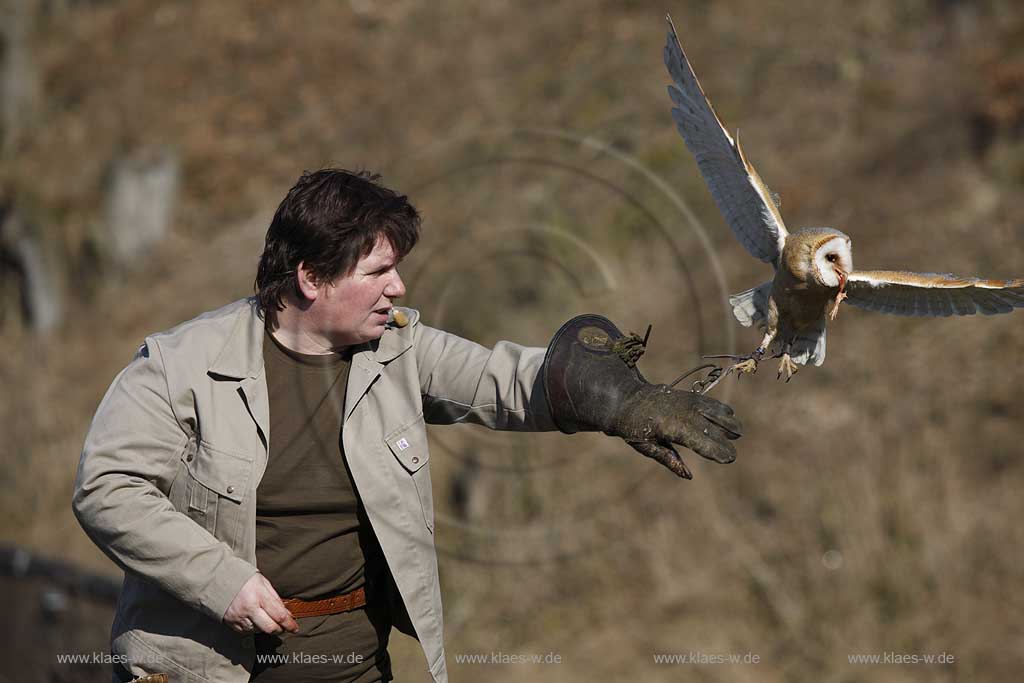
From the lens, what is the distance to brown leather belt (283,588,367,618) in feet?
7.56

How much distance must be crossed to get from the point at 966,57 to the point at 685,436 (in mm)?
6774

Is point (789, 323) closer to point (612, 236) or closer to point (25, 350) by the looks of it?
point (612, 236)

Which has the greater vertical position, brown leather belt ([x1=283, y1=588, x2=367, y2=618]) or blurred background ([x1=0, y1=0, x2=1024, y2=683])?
blurred background ([x1=0, y1=0, x2=1024, y2=683])

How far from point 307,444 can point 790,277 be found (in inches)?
44.2

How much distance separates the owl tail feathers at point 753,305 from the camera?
2422 mm

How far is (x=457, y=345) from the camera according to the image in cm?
250

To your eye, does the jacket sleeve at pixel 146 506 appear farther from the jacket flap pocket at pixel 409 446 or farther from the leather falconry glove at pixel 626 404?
the leather falconry glove at pixel 626 404

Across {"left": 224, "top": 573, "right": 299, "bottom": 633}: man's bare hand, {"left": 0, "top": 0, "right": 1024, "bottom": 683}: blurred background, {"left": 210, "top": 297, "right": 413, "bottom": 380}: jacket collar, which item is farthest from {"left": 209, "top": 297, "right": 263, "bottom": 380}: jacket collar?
{"left": 0, "top": 0, "right": 1024, "bottom": 683}: blurred background

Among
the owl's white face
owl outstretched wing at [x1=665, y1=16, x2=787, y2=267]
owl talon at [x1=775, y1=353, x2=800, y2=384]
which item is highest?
owl outstretched wing at [x1=665, y1=16, x2=787, y2=267]

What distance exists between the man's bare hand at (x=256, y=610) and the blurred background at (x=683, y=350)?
1458 millimetres

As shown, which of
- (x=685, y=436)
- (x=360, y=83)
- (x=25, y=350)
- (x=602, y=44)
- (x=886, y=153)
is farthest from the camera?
(x=360, y=83)

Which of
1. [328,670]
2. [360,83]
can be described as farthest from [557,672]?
[360,83]

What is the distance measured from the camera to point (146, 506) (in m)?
2.13

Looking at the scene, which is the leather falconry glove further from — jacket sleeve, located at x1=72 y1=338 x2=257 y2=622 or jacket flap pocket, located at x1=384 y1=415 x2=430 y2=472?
jacket sleeve, located at x1=72 y1=338 x2=257 y2=622
